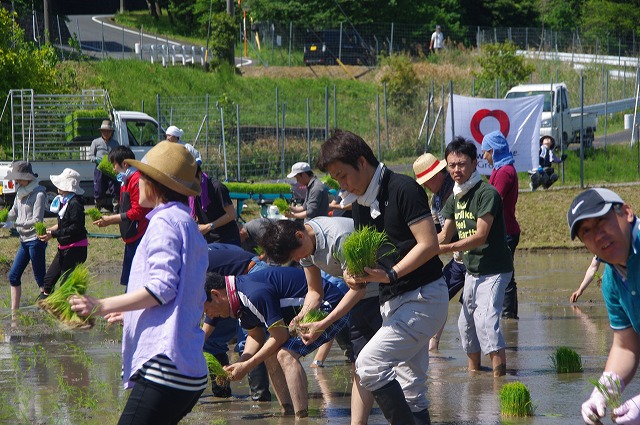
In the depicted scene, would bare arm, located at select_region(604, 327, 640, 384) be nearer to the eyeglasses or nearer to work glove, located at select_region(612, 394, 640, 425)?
work glove, located at select_region(612, 394, 640, 425)

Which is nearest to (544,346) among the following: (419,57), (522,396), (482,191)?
(482,191)

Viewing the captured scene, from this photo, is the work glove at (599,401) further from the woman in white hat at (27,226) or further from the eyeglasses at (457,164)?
the woman in white hat at (27,226)

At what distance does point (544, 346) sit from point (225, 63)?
30452 millimetres

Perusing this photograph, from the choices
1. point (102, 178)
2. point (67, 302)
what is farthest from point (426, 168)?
point (102, 178)

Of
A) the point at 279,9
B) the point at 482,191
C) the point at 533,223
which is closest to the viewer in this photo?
the point at 482,191

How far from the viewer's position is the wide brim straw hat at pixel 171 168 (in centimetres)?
454

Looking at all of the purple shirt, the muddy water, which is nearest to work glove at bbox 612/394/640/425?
the purple shirt

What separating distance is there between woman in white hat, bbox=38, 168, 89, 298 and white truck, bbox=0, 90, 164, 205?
10.3m

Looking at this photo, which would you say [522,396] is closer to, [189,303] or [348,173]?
[348,173]

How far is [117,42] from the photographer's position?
51.7 metres

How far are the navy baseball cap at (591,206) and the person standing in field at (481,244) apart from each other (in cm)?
404

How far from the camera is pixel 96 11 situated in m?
67.3

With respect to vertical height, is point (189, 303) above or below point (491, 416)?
above

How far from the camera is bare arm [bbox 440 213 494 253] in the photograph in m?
7.76
